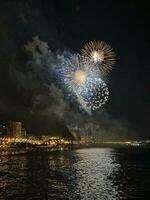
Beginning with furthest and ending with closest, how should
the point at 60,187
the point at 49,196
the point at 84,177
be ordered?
the point at 84,177
the point at 60,187
the point at 49,196

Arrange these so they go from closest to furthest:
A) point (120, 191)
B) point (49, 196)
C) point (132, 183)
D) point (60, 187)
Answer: point (49, 196) < point (120, 191) < point (60, 187) < point (132, 183)

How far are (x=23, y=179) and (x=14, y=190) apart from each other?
754 inches

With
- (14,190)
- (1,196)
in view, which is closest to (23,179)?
(14,190)

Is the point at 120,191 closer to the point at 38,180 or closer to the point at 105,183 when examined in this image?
the point at 105,183

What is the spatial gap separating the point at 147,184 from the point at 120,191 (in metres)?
12.5

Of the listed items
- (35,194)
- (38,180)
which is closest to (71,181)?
(38,180)

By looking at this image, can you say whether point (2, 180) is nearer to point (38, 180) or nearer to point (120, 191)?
point (38, 180)

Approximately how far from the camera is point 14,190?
77.1 meters

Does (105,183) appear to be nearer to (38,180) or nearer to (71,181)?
(71,181)

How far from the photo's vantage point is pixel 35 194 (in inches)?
2854

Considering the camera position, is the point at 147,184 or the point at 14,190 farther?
the point at 147,184

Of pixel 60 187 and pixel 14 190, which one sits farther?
pixel 60 187

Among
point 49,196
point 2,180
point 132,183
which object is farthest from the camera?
point 2,180

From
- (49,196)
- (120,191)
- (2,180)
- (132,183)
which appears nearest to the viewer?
(49,196)
